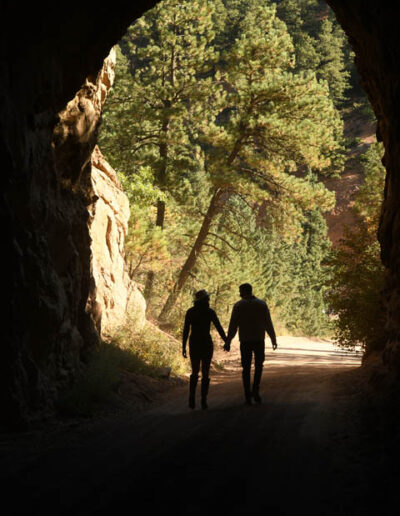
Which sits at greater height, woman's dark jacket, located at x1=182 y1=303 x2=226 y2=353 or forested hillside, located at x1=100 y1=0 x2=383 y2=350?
forested hillside, located at x1=100 y1=0 x2=383 y2=350

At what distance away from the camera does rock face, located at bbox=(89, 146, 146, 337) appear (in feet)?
49.1

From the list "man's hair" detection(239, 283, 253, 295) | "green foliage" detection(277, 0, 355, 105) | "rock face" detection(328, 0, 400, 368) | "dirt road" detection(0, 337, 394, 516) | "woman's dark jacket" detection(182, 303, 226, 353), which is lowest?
"dirt road" detection(0, 337, 394, 516)

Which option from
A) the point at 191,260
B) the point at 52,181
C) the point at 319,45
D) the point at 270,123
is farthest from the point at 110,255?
the point at 319,45

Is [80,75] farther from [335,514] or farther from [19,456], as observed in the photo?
[335,514]

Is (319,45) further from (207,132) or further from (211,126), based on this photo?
(211,126)

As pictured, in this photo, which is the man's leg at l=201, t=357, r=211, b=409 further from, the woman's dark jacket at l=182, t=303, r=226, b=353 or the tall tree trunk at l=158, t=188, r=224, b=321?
the tall tree trunk at l=158, t=188, r=224, b=321

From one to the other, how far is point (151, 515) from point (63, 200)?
688cm

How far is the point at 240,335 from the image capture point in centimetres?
852

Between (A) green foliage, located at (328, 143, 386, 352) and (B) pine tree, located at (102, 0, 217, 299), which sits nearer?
(A) green foliage, located at (328, 143, 386, 352)

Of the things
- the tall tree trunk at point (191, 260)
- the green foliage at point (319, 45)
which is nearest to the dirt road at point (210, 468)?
the tall tree trunk at point (191, 260)

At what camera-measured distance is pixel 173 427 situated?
6598 mm

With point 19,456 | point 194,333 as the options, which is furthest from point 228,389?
point 19,456

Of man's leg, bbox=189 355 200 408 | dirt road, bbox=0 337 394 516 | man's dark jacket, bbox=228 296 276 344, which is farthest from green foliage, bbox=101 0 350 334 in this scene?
dirt road, bbox=0 337 394 516

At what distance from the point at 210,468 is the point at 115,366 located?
17.5 ft
